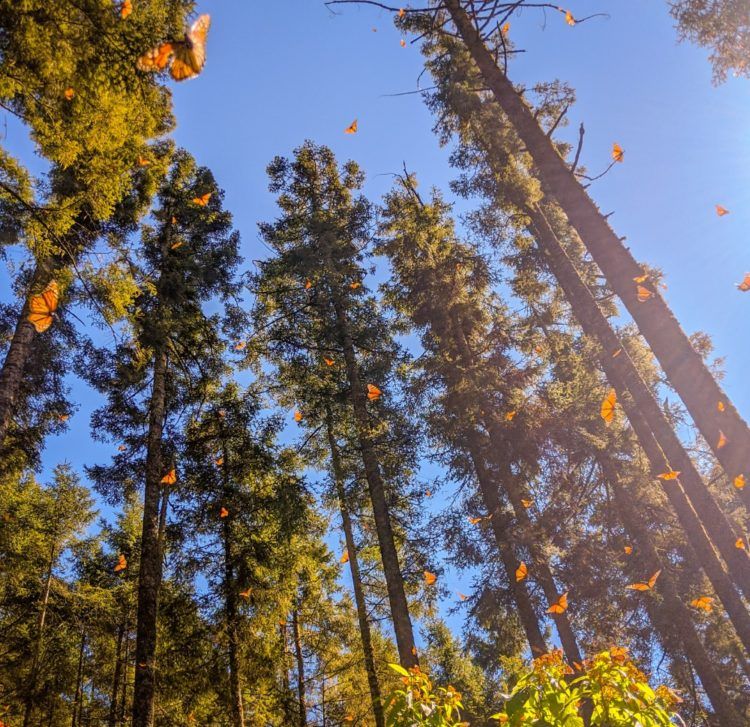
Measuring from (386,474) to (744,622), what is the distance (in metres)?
7.15

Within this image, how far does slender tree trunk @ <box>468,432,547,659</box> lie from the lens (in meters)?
8.90

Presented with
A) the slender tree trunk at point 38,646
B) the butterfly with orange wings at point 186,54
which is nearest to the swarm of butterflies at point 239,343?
the butterfly with orange wings at point 186,54

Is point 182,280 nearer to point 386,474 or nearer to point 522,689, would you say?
point 386,474

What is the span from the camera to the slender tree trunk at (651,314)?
4.35 metres

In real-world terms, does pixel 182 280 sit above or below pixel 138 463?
above

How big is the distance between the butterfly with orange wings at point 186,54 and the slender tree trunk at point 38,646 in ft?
43.7

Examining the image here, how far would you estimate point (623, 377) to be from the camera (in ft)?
20.3

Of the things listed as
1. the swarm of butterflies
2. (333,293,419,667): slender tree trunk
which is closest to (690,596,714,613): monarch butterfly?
the swarm of butterflies

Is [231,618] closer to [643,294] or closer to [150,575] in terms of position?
[150,575]

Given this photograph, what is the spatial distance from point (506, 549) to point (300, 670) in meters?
6.92

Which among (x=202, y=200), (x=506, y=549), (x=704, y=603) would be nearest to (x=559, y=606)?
(x=506, y=549)

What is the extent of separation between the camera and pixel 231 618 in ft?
32.9

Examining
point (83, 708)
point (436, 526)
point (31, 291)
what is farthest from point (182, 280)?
point (83, 708)

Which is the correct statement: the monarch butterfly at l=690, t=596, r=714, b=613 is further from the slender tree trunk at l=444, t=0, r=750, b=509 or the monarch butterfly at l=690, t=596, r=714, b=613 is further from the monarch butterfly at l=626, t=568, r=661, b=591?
the slender tree trunk at l=444, t=0, r=750, b=509
